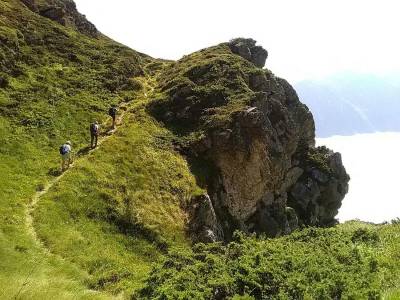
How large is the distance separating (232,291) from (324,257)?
17.7ft

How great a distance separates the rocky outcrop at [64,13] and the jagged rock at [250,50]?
102ft

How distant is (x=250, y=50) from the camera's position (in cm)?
9169

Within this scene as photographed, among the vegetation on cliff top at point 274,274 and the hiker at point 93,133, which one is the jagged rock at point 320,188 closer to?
the hiker at point 93,133

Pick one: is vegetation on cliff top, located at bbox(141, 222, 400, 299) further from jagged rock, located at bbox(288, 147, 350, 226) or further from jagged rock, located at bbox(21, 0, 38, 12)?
jagged rock, located at bbox(21, 0, 38, 12)

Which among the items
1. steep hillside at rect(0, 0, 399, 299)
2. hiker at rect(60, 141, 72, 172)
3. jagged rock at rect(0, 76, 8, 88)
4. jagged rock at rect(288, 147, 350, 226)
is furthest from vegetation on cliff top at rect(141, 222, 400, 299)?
jagged rock at rect(288, 147, 350, 226)

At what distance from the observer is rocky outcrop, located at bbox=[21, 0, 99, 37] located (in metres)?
91.3

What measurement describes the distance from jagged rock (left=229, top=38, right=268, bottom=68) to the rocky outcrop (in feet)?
102

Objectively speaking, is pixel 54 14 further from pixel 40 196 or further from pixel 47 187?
pixel 40 196

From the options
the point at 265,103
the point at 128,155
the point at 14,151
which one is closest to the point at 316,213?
the point at 265,103

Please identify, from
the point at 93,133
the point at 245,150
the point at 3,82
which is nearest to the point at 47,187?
the point at 93,133

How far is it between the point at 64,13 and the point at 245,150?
177ft

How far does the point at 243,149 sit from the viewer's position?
57.4 metres

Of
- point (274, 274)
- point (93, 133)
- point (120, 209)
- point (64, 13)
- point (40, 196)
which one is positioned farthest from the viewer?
point (64, 13)

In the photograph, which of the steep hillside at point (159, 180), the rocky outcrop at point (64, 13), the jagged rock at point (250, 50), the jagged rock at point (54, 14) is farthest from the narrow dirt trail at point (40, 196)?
the rocky outcrop at point (64, 13)
